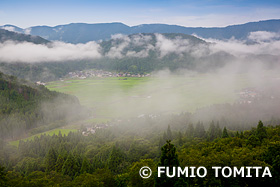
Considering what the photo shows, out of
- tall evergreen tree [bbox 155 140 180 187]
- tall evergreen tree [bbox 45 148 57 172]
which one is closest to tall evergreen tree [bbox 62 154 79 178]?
tall evergreen tree [bbox 45 148 57 172]

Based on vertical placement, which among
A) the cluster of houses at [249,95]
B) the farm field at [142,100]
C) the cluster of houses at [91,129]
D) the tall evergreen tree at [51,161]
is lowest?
the cluster of houses at [91,129]

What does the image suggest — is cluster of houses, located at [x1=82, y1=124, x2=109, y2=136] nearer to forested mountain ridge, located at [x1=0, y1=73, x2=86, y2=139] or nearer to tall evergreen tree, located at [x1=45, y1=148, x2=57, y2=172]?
forested mountain ridge, located at [x1=0, y1=73, x2=86, y2=139]

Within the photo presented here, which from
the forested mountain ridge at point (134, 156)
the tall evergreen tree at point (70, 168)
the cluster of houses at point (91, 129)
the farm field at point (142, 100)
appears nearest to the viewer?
the forested mountain ridge at point (134, 156)

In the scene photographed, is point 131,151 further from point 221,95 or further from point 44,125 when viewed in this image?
point 221,95

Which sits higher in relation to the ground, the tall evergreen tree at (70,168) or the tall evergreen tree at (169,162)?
the tall evergreen tree at (169,162)

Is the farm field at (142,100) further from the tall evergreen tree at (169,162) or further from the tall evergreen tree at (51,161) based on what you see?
the tall evergreen tree at (169,162)

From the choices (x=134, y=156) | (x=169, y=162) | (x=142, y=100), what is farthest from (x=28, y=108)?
(x=169, y=162)

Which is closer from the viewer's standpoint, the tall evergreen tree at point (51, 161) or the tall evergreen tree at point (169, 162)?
the tall evergreen tree at point (169, 162)

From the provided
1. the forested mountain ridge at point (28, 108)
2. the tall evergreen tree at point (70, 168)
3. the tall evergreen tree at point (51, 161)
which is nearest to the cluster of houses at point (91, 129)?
the forested mountain ridge at point (28, 108)

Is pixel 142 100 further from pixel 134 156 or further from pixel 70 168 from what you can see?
pixel 70 168
